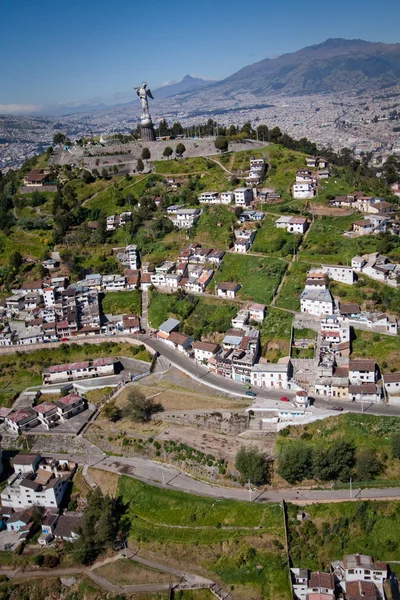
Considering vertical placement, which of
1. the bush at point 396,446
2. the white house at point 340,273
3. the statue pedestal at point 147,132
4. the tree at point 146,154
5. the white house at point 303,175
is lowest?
the bush at point 396,446

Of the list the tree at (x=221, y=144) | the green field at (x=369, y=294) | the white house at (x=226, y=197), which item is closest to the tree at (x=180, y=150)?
the tree at (x=221, y=144)

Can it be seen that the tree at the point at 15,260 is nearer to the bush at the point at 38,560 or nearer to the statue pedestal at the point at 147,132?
the statue pedestal at the point at 147,132

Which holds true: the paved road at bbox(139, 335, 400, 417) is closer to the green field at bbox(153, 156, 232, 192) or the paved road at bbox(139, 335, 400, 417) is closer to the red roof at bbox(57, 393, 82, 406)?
the red roof at bbox(57, 393, 82, 406)

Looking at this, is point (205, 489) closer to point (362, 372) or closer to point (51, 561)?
point (51, 561)

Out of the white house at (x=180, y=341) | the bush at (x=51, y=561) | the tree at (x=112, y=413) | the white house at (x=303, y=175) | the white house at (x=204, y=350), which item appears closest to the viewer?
the bush at (x=51, y=561)

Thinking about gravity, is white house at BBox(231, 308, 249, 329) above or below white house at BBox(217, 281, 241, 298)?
below

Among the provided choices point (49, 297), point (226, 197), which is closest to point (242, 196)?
point (226, 197)

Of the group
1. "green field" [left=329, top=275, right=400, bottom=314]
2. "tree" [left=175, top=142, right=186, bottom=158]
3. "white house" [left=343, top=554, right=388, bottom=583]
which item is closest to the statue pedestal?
"tree" [left=175, top=142, right=186, bottom=158]
